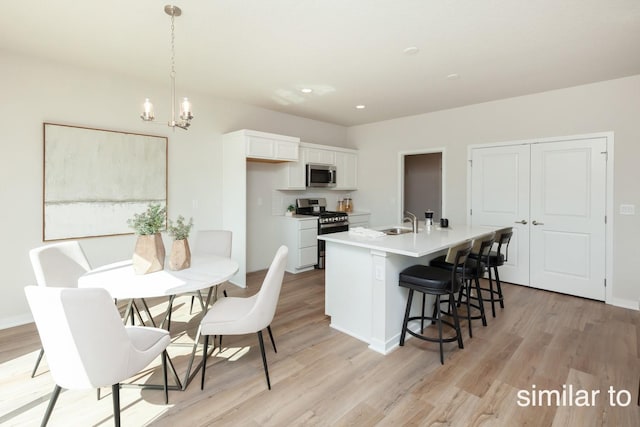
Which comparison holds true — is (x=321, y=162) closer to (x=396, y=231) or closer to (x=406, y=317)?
(x=396, y=231)

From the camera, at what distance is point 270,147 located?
4641mm

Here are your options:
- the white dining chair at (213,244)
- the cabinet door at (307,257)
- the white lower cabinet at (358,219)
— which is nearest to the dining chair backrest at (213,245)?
the white dining chair at (213,244)

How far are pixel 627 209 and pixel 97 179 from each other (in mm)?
5972

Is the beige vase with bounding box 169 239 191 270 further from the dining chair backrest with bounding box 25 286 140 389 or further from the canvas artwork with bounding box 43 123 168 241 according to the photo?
the canvas artwork with bounding box 43 123 168 241

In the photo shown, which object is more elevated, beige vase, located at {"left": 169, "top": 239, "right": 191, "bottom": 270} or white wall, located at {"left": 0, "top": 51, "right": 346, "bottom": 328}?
white wall, located at {"left": 0, "top": 51, "right": 346, "bottom": 328}

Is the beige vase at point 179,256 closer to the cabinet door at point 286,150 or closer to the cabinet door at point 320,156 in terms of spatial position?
the cabinet door at point 286,150

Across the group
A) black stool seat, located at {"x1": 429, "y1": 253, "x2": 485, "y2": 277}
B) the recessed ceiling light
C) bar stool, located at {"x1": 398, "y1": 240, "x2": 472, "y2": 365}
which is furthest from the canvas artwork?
black stool seat, located at {"x1": 429, "y1": 253, "x2": 485, "y2": 277}

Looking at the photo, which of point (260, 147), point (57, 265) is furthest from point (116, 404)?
point (260, 147)

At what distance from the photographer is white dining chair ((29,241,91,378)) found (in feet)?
7.58

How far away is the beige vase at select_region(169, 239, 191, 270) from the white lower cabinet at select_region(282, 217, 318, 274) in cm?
271

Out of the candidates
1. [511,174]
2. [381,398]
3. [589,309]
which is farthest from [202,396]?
[511,174]

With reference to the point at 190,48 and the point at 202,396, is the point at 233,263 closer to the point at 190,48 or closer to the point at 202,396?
the point at 202,396

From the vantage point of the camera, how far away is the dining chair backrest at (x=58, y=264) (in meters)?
2.31

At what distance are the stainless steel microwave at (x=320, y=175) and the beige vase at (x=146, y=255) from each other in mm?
3376
